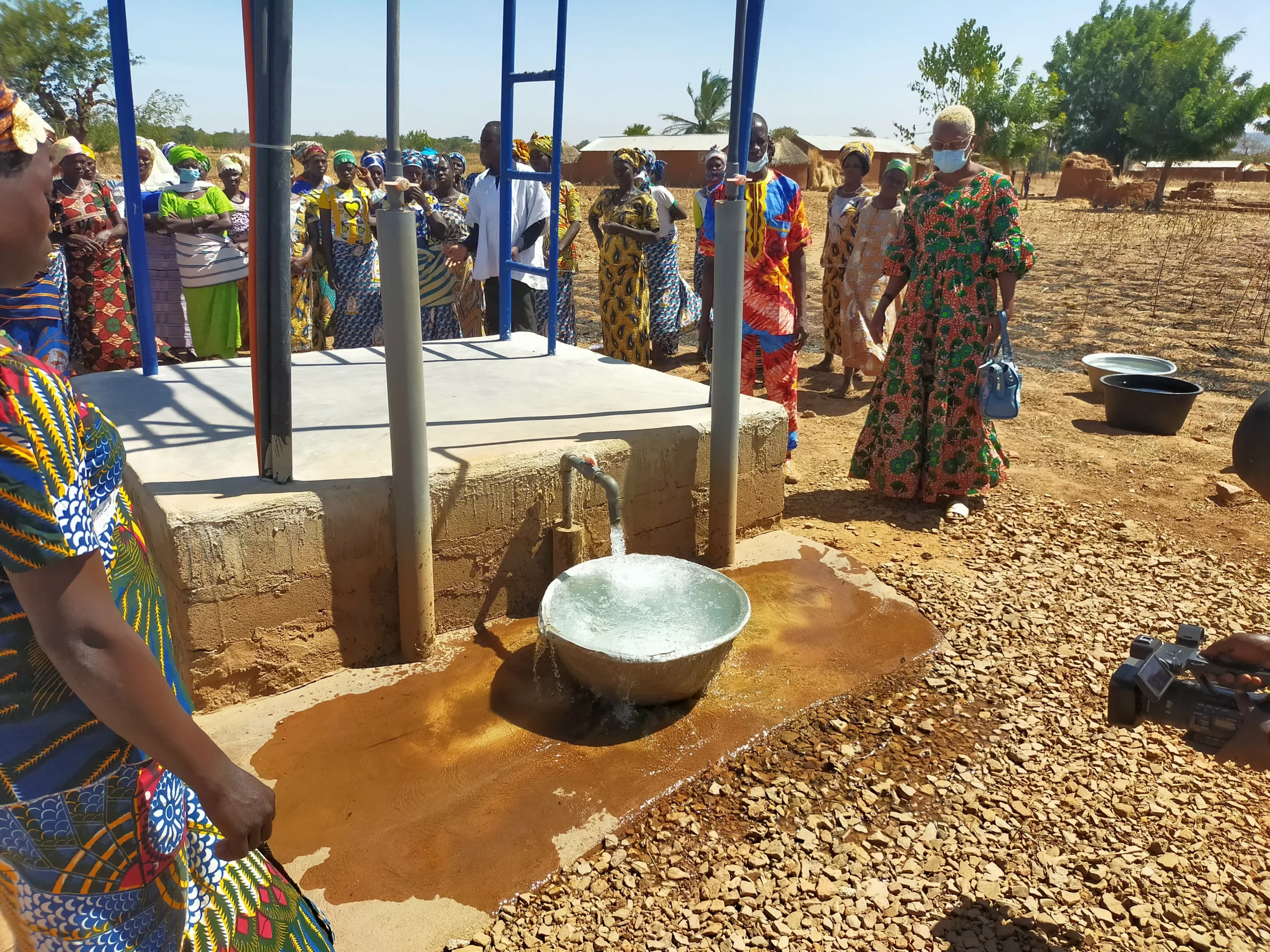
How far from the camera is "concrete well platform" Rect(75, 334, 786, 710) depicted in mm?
2777

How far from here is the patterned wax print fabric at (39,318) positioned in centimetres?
415

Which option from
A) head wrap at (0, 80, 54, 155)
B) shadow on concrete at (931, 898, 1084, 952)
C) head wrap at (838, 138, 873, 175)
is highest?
head wrap at (838, 138, 873, 175)

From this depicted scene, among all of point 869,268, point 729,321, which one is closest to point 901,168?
point 869,268

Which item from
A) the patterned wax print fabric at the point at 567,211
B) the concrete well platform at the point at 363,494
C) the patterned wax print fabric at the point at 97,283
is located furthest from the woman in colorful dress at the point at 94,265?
the patterned wax print fabric at the point at 567,211

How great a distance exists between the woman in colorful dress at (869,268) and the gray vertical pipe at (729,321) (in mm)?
3002

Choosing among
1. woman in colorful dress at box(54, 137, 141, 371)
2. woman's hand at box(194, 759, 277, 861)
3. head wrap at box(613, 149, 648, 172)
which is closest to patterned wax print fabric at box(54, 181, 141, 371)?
woman in colorful dress at box(54, 137, 141, 371)

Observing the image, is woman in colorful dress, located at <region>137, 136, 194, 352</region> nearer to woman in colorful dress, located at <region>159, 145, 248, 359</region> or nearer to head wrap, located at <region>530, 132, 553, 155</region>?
woman in colorful dress, located at <region>159, 145, 248, 359</region>

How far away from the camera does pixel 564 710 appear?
297 centimetres

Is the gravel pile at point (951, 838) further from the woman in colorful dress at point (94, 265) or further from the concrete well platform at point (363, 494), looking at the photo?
the woman in colorful dress at point (94, 265)

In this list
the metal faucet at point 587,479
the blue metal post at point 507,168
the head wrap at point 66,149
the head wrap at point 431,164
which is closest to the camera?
the metal faucet at point 587,479

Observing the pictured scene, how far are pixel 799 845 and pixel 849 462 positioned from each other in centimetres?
356

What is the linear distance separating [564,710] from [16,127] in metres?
2.25

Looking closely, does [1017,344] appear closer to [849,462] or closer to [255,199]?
[849,462]

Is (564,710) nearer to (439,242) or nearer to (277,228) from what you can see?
(277,228)
